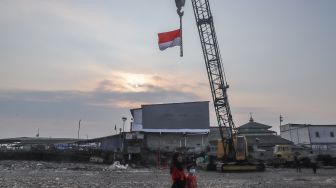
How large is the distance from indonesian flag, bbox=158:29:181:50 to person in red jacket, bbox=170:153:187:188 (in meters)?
23.6

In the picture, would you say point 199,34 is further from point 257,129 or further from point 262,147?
point 257,129

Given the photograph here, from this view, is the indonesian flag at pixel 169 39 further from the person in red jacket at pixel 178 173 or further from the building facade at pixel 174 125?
the building facade at pixel 174 125

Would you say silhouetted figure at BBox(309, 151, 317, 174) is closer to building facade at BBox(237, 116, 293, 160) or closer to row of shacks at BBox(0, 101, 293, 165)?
row of shacks at BBox(0, 101, 293, 165)

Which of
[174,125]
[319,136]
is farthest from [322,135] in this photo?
[174,125]

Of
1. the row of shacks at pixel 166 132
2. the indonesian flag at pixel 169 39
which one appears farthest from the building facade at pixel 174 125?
the indonesian flag at pixel 169 39

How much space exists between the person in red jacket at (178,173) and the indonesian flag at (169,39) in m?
23.6

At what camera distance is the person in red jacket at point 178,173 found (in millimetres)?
12047

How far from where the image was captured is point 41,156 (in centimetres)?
6581

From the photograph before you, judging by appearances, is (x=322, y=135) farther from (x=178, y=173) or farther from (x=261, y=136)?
(x=178, y=173)

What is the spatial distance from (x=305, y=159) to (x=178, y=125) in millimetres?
25421

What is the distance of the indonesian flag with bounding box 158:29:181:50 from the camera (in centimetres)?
3507

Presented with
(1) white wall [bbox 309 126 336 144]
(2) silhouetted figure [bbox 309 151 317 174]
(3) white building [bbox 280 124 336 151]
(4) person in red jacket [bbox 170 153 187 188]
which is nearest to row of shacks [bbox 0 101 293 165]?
(2) silhouetted figure [bbox 309 151 317 174]

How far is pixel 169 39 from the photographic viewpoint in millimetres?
35531

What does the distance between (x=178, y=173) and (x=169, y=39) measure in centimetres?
2450
